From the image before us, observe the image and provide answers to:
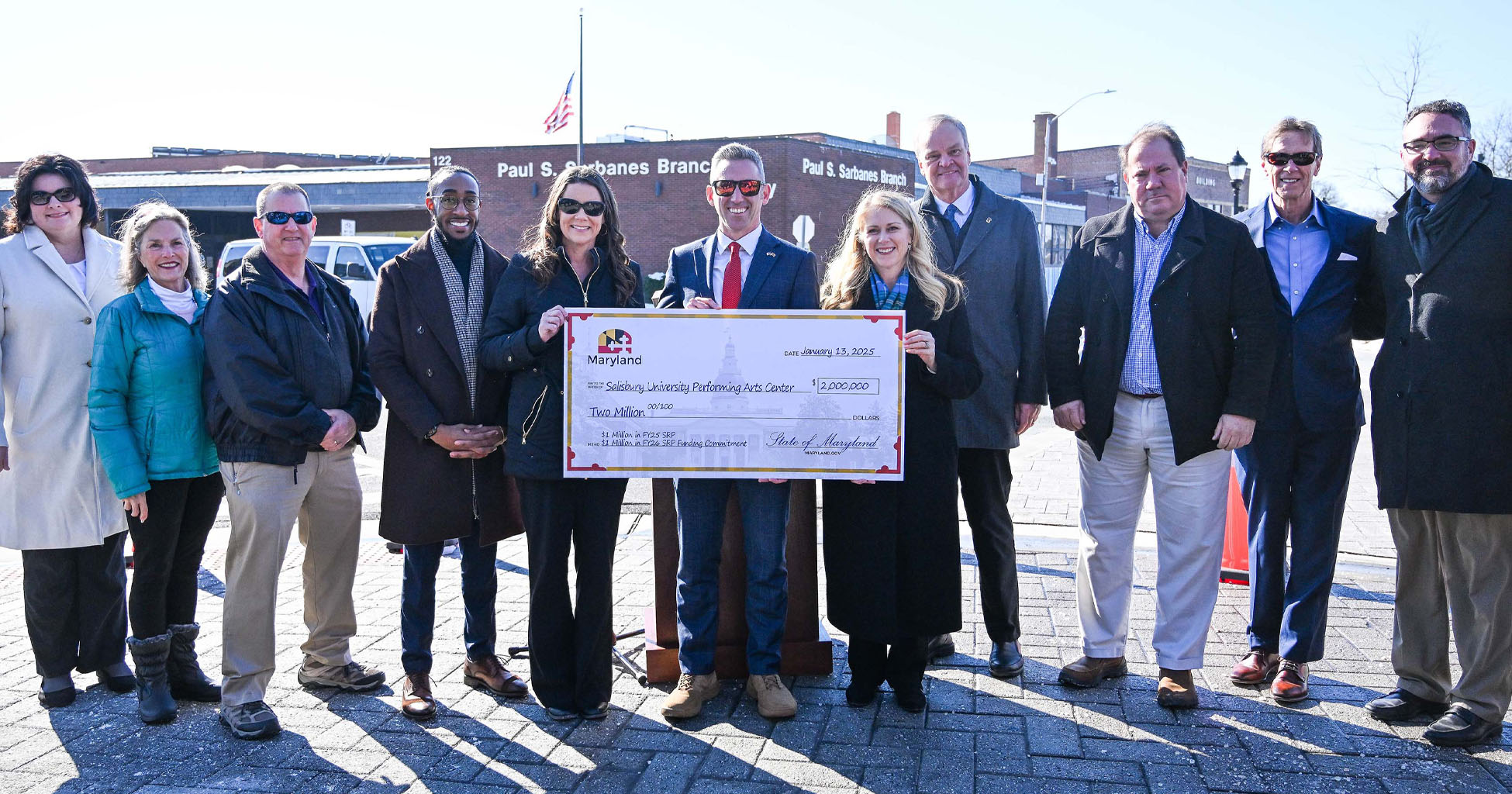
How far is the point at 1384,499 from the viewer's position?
4469mm

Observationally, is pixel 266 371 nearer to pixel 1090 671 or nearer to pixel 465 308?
pixel 465 308

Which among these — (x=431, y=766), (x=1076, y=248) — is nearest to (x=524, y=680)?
(x=431, y=766)

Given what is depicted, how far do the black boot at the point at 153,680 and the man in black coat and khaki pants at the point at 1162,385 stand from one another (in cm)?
374

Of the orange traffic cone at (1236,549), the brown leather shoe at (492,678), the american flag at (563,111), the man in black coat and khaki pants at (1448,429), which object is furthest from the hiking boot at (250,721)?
the american flag at (563,111)

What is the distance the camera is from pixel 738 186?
4.48 meters

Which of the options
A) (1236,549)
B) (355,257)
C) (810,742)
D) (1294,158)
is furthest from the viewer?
(355,257)

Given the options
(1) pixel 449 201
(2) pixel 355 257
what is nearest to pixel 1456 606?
(1) pixel 449 201

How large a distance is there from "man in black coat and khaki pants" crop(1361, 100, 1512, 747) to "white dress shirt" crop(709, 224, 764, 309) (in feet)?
8.57

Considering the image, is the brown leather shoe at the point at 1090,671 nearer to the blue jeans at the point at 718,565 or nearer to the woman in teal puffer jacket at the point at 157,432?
the blue jeans at the point at 718,565

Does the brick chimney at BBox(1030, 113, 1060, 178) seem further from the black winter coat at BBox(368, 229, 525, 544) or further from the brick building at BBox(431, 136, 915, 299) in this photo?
the black winter coat at BBox(368, 229, 525, 544)

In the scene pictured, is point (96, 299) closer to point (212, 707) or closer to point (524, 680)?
point (212, 707)

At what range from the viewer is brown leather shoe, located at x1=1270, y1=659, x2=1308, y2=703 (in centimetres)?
455

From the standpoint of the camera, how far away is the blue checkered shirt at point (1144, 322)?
15.2 feet

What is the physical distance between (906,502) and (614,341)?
1341 millimetres
